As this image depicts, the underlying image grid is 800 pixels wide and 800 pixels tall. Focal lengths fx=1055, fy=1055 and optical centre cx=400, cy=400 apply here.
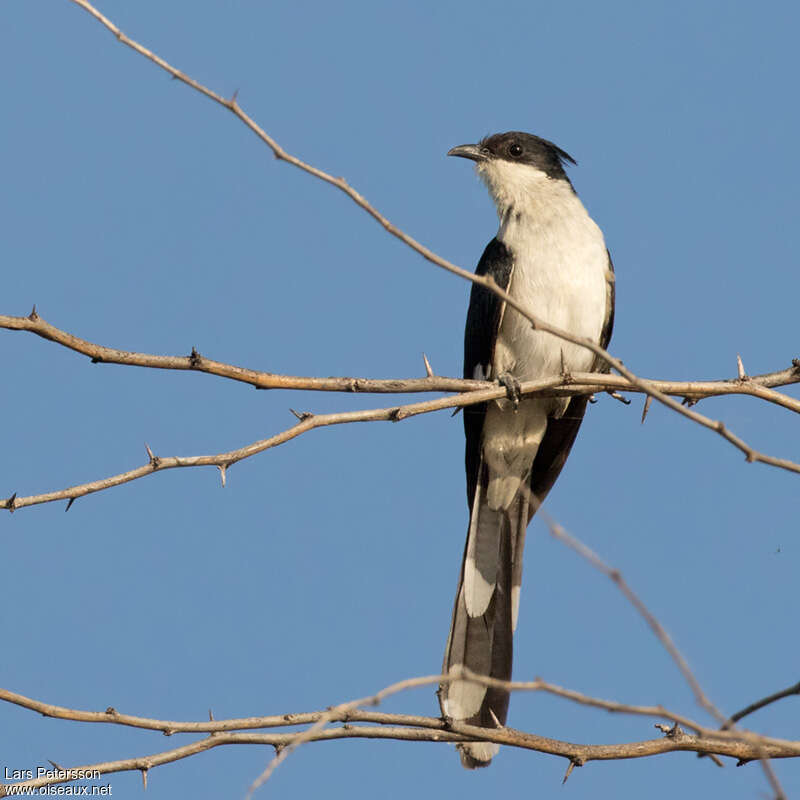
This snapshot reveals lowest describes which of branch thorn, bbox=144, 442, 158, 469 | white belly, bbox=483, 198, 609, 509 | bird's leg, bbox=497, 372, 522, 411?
branch thorn, bbox=144, 442, 158, 469

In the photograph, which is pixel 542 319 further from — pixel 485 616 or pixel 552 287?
pixel 485 616

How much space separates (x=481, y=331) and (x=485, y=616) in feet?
5.35

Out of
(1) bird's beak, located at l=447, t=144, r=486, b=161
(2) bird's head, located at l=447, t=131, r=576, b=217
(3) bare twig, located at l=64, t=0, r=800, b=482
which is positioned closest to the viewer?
(3) bare twig, located at l=64, t=0, r=800, b=482

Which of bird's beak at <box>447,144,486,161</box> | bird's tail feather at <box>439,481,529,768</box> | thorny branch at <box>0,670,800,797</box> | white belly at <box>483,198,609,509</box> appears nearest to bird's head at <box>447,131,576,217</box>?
bird's beak at <box>447,144,486,161</box>

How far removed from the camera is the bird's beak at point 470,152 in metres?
6.80

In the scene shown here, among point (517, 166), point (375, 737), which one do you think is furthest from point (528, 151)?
point (375, 737)

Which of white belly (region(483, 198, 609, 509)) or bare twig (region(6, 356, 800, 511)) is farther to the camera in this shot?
white belly (region(483, 198, 609, 509))

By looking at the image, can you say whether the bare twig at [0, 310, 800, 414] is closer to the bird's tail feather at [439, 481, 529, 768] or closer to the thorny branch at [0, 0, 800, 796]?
the thorny branch at [0, 0, 800, 796]

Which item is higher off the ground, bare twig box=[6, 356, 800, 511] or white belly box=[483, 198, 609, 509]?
white belly box=[483, 198, 609, 509]

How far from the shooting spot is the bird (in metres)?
5.55

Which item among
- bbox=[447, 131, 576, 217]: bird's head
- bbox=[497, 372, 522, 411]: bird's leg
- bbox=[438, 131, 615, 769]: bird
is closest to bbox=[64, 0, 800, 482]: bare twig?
bbox=[497, 372, 522, 411]: bird's leg

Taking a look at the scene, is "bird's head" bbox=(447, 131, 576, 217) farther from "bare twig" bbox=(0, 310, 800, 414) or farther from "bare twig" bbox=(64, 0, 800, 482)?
"bare twig" bbox=(64, 0, 800, 482)

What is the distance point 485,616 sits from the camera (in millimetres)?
5508

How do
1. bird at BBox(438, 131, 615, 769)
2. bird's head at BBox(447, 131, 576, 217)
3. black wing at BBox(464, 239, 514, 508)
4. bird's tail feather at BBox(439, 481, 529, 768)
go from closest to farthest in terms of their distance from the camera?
bird's tail feather at BBox(439, 481, 529, 768) < bird at BBox(438, 131, 615, 769) < black wing at BBox(464, 239, 514, 508) < bird's head at BBox(447, 131, 576, 217)
